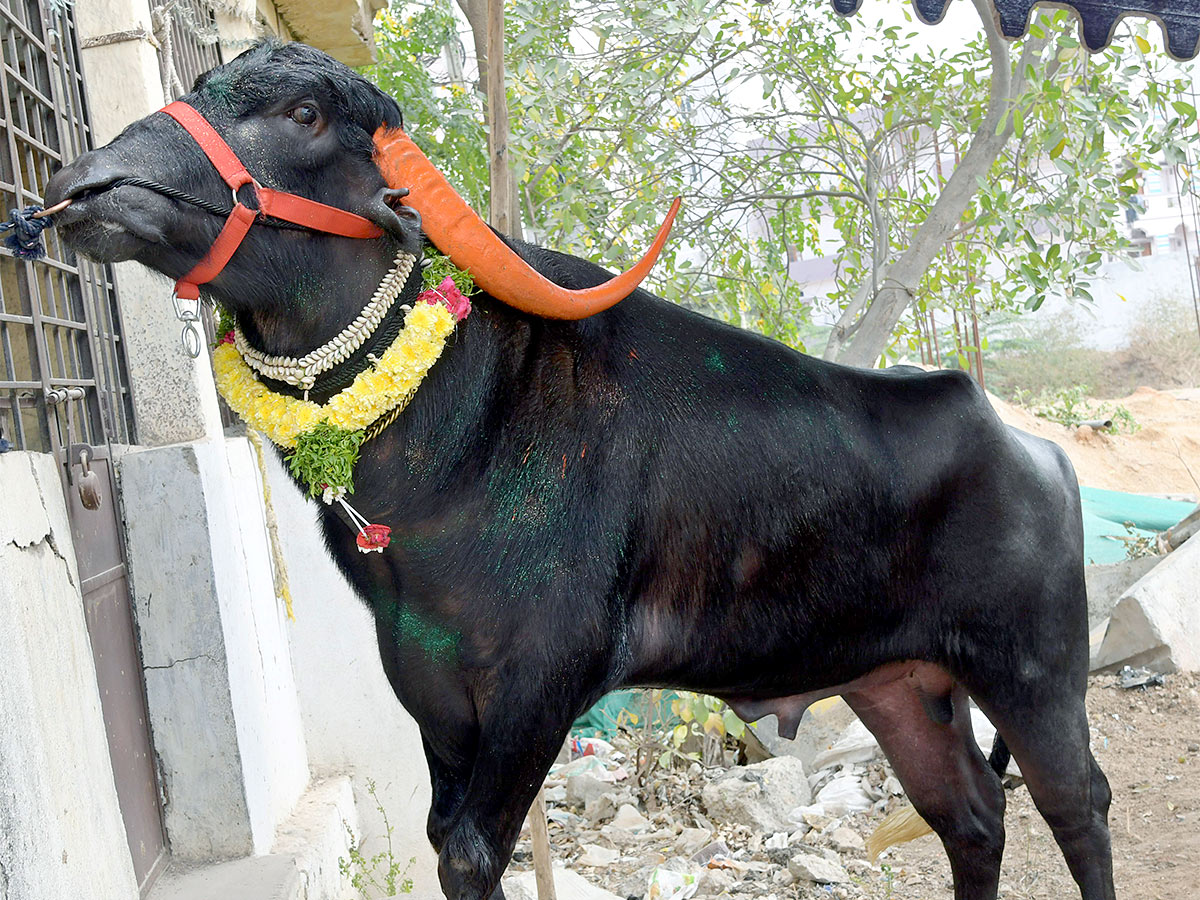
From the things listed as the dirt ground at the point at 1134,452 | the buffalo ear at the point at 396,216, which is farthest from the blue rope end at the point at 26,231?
the dirt ground at the point at 1134,452

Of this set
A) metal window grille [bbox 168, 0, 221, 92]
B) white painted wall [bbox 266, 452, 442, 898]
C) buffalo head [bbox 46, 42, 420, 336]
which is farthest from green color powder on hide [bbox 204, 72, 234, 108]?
white painted wall [bbox 266, 452, 442, 898]

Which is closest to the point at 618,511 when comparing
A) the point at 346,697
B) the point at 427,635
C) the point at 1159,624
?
the point at 427,635

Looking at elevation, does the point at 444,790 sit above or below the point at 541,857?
above

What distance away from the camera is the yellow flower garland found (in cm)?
204

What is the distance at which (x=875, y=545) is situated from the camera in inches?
101

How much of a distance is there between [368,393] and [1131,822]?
383 centimetres

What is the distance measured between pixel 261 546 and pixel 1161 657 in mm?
4445

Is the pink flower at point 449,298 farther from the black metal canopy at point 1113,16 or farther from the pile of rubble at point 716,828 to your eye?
the pile of rubble at point 716,828

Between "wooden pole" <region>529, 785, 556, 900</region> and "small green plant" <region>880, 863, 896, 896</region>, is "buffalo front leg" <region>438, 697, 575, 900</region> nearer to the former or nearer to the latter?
"wooden pole" <region>529, 785, 556, 900</region>

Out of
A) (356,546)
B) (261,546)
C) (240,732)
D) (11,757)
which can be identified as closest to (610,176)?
(261,546)

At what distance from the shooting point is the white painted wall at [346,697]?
14.1 feet

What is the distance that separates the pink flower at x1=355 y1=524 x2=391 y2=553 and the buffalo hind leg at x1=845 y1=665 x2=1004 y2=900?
1.52 m

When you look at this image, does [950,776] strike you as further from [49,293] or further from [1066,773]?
[49,293]

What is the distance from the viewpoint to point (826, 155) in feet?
19.6
